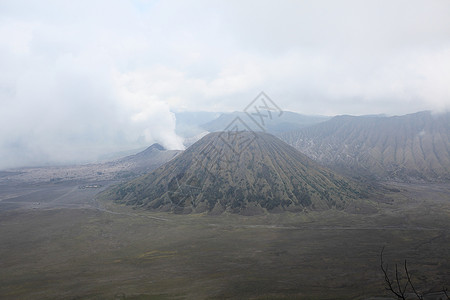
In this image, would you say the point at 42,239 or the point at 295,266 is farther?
the point at 42,239

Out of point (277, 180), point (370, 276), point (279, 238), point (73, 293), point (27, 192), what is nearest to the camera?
point (73, 293)

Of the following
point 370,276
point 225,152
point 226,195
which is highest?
point 225,152

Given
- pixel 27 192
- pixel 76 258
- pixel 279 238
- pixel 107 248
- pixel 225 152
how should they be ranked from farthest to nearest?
1. pixel 27 192
2. pixel 225 152
3. pixel 279 238
4. pixel 107 248
5. pixel 76 258

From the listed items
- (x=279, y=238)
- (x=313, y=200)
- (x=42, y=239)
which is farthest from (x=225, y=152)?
(x=42, y=239)

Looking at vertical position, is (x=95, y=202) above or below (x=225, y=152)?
below

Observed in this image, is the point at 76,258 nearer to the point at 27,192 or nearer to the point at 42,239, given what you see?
the point at 42,239

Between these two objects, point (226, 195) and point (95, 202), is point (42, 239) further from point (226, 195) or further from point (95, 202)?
point (226, 195)
